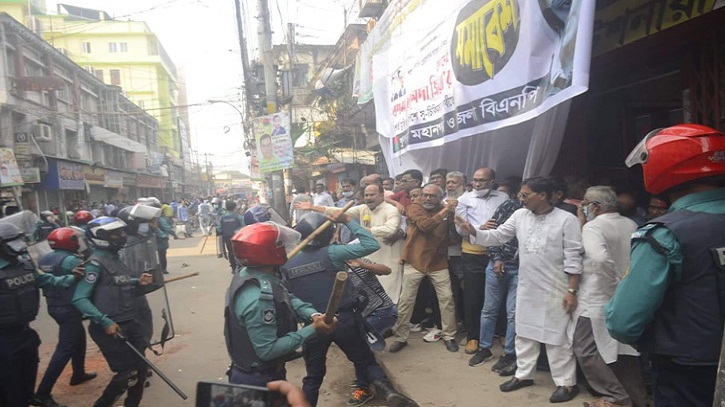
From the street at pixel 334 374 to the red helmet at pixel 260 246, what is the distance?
2.00 meters

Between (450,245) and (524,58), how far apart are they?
87.3 inches

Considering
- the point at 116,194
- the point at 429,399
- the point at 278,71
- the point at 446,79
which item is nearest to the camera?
the point at 429,399

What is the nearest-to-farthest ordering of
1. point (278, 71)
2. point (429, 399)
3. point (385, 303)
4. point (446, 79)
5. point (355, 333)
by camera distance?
point (355, 333) → point (429, 399) → point (385, 303) → point (446, 79) → point (278, 71)

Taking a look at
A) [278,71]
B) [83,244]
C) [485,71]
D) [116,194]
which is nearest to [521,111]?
[485,71]

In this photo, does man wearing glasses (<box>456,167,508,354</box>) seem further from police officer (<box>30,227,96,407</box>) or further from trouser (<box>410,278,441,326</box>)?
police officer (<box>30,227,96,407</box>)

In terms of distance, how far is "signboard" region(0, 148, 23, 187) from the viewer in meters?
13.8

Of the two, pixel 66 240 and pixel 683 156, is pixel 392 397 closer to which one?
pixel 683 156

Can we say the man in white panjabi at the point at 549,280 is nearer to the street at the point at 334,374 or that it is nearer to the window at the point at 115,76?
the street at the point at 334,374

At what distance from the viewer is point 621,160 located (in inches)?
203

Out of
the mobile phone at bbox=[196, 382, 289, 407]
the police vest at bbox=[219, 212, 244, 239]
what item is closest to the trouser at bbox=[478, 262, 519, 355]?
the mobile phone at bbox=[196, 382, 289, 407]

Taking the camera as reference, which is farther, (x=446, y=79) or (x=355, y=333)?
(x=446, y=79)

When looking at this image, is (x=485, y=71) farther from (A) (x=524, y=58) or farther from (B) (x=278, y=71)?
(B) (x=278, y=71)

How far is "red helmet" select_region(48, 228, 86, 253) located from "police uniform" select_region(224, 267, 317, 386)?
2547mm

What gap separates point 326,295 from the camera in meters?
3.54
